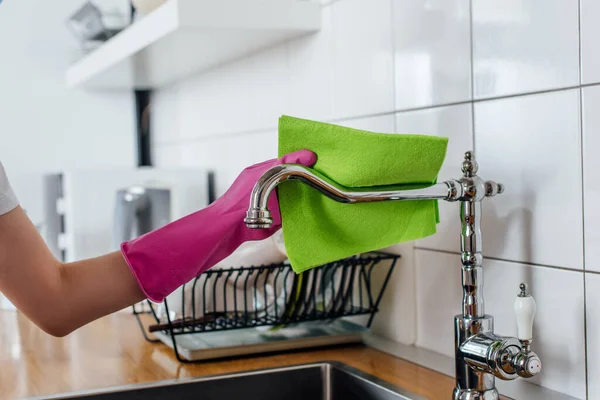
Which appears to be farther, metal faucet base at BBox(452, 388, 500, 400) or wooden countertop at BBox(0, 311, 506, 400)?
wooden countertop at BBox(0, 311, 506, 400)

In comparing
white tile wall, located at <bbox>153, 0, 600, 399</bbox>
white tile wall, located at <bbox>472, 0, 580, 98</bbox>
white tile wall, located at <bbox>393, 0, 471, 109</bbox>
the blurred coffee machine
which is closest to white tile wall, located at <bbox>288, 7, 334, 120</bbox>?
white tile wall, located at <bbox>153, 0, 600, 399</bbox>

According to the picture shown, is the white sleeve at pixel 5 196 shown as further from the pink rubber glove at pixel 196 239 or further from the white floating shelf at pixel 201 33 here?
the white floating shelf at pixel 201 33

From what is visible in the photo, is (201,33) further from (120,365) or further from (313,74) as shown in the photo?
(120,365)

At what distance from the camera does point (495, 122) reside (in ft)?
3.01

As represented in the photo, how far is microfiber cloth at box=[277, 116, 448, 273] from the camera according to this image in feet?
2.47

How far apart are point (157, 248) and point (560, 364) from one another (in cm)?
46

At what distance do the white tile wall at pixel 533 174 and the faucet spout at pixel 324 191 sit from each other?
11 centimetres

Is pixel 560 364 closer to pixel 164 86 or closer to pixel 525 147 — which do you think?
pixel 525 147

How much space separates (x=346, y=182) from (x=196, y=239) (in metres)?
0.16

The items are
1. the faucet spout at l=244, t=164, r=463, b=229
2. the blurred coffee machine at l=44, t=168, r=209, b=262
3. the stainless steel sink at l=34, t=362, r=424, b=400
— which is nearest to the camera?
the faucet spout at l=244, t=164, r=463, b=229

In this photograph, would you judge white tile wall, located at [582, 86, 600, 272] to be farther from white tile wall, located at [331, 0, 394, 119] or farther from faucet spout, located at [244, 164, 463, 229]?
white tile wall, located at [331, 0, 394, 119]

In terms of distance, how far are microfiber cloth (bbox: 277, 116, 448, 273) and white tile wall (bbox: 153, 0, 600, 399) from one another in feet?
0.43

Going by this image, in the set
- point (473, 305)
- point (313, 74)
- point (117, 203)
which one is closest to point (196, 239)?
point (473, 305)

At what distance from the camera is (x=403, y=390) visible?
90 cm
